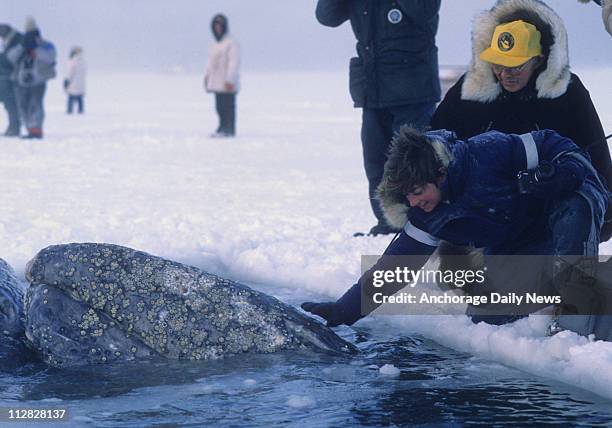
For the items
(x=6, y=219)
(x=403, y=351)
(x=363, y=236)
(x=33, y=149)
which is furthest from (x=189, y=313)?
(x=33, y=149)

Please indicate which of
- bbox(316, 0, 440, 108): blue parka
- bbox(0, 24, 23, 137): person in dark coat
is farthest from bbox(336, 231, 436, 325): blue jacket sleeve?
bbox(0, 24, 23, 137): person in dark coat

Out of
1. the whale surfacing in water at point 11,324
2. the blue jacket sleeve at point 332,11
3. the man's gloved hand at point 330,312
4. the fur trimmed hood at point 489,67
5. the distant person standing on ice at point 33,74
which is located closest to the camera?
the whale surfacing in water at point 11,324

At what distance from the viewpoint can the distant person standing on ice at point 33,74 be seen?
14211 millimetres

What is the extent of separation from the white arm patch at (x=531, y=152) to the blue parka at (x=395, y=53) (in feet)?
6.86

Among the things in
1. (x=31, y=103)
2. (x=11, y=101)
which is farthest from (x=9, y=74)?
(x=31, y=103)

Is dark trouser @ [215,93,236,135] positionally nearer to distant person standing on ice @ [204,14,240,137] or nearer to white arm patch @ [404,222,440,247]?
distant person standing on ice @ [204,14,240,137]

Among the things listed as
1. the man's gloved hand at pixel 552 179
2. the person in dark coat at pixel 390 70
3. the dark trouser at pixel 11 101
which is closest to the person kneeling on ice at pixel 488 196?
the man's gloved hand at pixel 552 179

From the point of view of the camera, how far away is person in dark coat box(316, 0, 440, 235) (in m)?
6.06

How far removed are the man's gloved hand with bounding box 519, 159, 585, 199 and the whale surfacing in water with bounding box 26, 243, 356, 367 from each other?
0.95m

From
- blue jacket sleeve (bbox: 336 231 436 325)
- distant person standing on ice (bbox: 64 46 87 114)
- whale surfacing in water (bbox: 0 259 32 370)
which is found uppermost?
distant person standing on ice (bbox: 64 46 87 114)

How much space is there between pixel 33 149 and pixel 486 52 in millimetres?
9619

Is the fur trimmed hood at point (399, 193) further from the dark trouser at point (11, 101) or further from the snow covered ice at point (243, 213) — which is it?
the dark trouser at point (11, 101)

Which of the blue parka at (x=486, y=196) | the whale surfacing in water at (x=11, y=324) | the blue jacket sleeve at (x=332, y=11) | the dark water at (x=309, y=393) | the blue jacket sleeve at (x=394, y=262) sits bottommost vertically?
the dark water at (x=309, y=393)

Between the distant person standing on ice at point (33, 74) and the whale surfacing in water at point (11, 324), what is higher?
the distant person standing on ice at point (33, 74)
